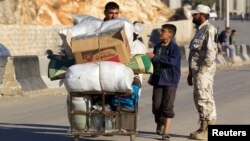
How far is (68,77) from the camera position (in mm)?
8508

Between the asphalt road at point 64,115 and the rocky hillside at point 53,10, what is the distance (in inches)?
656

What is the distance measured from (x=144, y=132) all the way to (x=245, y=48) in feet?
81.4

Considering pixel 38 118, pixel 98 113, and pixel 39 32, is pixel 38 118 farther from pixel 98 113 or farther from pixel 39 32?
pixel 39 32

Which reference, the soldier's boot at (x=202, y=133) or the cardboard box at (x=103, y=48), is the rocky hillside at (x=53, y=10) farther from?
the cardboard box at (x=103, y=48)

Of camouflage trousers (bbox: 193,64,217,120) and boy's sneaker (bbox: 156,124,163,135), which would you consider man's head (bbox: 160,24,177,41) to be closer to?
camouflage trousers (bbox: 193,64,217,120)

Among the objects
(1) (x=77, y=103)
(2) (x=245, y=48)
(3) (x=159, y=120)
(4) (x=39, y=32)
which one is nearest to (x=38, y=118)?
(3) (x=159, y=120)

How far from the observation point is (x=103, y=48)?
337 inches

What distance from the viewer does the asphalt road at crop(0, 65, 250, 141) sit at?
33.7ft

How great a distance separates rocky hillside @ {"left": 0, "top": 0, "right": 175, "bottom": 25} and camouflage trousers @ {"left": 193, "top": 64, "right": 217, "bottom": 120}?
79.8 feet

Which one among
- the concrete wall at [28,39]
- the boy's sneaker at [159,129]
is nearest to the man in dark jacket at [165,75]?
the boy's sneaker at [159,129]

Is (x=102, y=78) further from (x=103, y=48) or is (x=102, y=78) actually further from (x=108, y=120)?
(x=108, y=120)

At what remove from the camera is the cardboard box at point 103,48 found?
27.9 ft

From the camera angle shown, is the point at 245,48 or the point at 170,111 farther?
the point at 245,48

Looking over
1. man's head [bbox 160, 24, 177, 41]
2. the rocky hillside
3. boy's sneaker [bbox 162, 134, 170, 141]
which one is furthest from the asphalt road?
the rocky hillside
